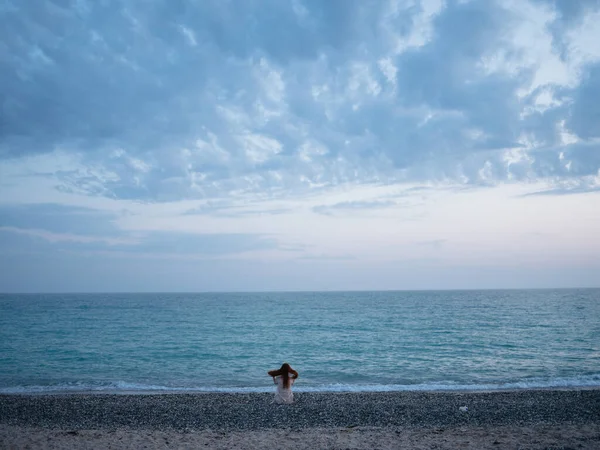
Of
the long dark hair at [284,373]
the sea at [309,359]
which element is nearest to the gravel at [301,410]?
the long dark hair at [284,373]

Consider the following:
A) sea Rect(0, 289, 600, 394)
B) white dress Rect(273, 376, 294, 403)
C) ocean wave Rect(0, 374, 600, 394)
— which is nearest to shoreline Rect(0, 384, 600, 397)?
ocean wave Rect(0, 374, 600, 394)

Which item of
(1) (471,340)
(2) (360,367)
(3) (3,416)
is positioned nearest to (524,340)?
(1) (471,340)

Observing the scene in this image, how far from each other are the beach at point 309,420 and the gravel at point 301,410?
33 mm

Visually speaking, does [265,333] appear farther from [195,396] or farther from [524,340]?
[195,396]

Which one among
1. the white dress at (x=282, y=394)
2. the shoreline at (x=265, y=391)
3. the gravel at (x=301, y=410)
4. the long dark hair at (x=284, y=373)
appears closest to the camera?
the gravel at (x=301, y=410)

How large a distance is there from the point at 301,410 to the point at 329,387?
5.85 meters

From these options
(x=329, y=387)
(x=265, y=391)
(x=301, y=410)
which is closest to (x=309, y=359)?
(x=329, y=387)

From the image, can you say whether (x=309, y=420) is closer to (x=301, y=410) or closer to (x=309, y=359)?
(x=301, y=410)

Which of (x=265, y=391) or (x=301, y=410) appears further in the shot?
(x=265, y=391)

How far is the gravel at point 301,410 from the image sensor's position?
12.6 meters

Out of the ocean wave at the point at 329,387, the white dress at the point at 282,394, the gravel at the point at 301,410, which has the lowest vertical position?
→ the ocean wave at the point at 329,387

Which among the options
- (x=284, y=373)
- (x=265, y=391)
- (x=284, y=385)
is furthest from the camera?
(x=265, y=391)

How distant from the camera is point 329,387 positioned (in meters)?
19.7

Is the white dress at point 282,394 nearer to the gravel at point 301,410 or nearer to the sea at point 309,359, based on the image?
the gravel at point 301,410
